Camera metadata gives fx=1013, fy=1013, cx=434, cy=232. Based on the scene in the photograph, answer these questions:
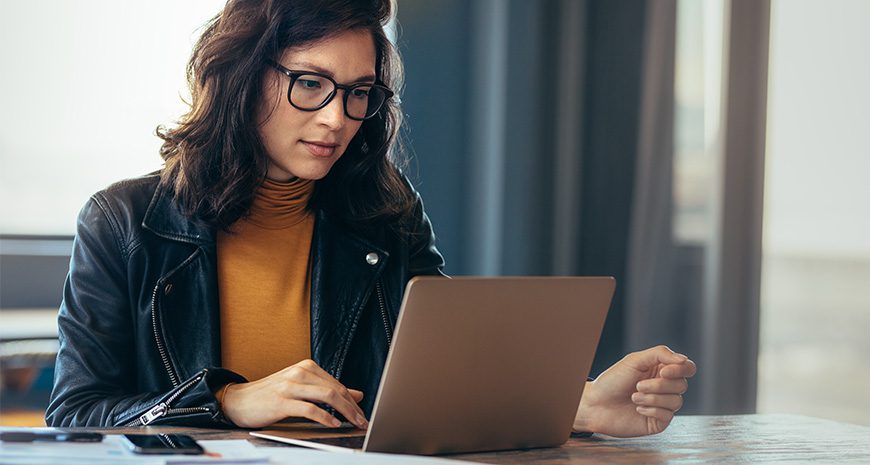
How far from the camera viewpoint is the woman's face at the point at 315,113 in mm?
1687

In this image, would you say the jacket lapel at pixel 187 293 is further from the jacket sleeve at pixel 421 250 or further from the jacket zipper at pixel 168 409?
the jacket sleeve at pixel 421 250

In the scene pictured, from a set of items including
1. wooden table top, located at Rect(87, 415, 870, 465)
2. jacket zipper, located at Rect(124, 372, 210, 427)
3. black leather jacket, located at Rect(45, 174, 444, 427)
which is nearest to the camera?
wooden table top, located at Rect(87, 415, 870, 465)

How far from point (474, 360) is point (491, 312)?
61mm

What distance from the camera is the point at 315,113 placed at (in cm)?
169

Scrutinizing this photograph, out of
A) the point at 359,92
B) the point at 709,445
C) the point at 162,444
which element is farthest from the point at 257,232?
the point at 709,445

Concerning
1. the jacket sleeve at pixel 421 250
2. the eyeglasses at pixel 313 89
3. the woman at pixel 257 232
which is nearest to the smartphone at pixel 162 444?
the woman at pixel 257 232

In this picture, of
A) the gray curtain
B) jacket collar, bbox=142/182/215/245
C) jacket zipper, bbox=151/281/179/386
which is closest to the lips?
jacket collar, bbox=142/182/215/245

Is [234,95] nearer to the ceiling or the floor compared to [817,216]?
nearer to the ceiling

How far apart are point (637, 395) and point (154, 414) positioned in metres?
0.64

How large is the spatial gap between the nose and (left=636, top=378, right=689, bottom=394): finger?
0.67m

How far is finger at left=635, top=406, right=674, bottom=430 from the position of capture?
1.33m

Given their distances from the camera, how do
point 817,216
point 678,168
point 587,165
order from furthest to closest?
point 587,165
point 678,168
point 817,216

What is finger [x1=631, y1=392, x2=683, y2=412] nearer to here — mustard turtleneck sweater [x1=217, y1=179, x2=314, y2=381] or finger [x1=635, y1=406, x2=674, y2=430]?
finger [x1=635, y1=406, x2=674, y2=430]

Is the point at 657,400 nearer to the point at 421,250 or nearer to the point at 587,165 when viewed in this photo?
the point at 421,250
